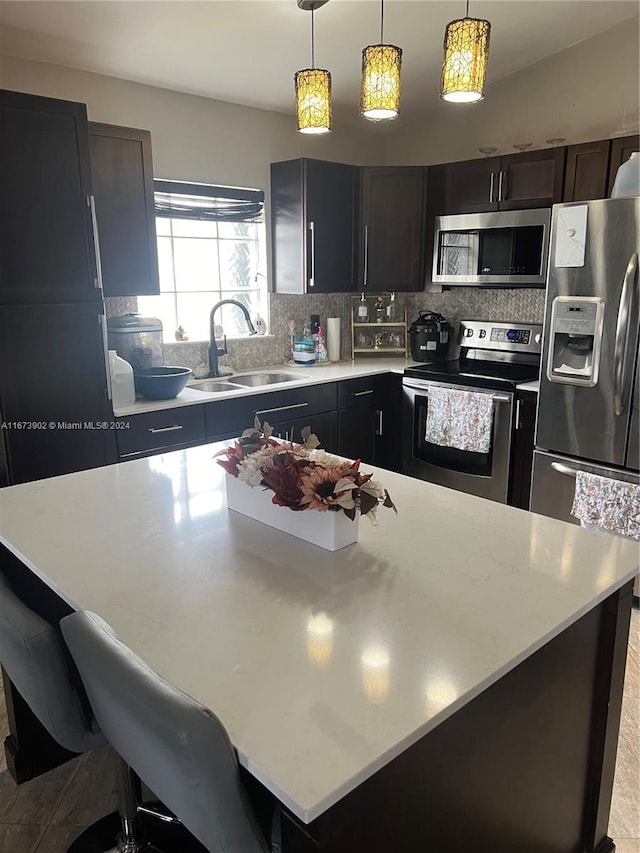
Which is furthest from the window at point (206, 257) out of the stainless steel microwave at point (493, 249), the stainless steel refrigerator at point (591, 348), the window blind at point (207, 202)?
the stainless steel refrigerator at point (591, 348)

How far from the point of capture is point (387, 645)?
42.9 inches

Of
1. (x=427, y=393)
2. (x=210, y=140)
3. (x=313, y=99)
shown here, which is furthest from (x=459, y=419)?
(x=210, y=140)

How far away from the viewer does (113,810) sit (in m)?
1.87

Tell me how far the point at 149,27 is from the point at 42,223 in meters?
1.06

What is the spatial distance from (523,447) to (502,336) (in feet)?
3.27

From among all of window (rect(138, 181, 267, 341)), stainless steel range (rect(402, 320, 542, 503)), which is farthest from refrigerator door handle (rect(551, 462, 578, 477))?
window (rect(138, 181, 267, 341))

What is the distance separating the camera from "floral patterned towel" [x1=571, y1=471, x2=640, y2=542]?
115 inches

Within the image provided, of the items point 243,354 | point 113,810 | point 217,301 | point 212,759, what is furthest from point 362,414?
point 212,759

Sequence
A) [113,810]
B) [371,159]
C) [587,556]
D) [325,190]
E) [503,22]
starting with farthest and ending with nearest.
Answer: [371,159] < [325,190] < [503,22] < [113,810] < [587,556]

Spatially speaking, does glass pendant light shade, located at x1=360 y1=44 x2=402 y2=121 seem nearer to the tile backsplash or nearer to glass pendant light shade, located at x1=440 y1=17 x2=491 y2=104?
glass pendant light shade, located at x1=440 y1=17 x2=491 y2=104

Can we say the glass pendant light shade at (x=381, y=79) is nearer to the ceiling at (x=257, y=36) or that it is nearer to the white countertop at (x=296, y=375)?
the ceiling at (x=257, y=36)

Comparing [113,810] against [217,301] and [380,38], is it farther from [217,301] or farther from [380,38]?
[380,38]

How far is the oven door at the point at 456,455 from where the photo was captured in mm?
3527

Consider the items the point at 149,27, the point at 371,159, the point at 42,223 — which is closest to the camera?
the point at 42,223
